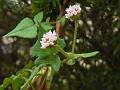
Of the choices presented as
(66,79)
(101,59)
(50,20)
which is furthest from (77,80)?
(50,20)

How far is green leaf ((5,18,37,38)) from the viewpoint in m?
0.72

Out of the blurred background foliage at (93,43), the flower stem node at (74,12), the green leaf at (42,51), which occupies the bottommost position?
the blurred background foliage at (93,43)

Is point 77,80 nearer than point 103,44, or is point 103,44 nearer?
point 103,44

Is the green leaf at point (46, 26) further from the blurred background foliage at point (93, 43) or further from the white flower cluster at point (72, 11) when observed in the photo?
the blurred background foliage at point (93, 43)

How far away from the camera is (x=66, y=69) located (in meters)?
1.56

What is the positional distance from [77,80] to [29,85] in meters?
0.87

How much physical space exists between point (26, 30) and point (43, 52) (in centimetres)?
7

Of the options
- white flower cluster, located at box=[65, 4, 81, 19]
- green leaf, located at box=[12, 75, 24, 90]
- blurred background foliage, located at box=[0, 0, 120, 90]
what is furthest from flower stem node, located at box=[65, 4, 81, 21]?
blurred background foliage, located at box=[0, 0, 120, 90]

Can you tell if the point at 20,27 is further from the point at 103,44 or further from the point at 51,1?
the point at 103,44

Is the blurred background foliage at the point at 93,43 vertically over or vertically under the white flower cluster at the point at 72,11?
under

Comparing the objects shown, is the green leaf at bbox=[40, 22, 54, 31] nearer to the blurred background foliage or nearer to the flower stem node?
the flower stem node

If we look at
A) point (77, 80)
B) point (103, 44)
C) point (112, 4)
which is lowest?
point (77, 80)

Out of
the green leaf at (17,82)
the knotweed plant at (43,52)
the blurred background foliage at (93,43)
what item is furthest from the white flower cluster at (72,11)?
the blurred background foliage at (93,43)

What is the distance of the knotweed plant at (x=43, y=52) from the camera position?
2.23ft
